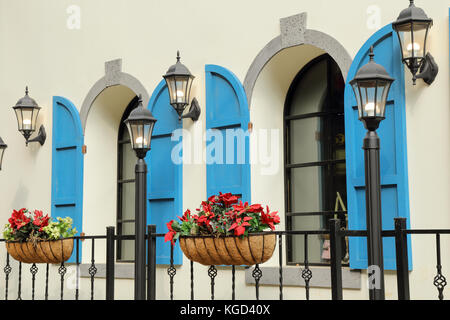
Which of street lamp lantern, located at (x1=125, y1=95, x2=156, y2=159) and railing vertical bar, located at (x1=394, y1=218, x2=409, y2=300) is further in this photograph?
street lamp lantern, located at (x1=125, y1=95, x2=156, y2=159)

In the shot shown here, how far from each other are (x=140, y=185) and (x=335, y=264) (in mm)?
2223

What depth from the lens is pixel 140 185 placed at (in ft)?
22.5

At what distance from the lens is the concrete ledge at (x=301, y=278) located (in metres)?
6.45

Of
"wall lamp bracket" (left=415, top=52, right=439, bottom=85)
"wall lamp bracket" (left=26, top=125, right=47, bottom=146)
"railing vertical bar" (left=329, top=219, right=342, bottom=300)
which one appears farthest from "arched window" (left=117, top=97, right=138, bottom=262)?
"wall lamp bracket" (left=415, top=52, right=439, bottom=85)

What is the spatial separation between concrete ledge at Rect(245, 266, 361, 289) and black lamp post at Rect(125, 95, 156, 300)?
1.14 metres

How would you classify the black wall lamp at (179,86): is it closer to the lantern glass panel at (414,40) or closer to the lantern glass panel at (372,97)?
the lantern glass panel at (414,40)

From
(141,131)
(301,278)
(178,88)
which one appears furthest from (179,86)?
(301,278)

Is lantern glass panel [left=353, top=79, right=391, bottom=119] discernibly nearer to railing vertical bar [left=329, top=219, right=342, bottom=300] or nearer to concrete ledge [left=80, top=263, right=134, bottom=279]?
railing vertical bar [left=329, top=219, right=342, bottom=300]

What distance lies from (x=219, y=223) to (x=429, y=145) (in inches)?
77.3

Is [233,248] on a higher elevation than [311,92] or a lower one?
lower

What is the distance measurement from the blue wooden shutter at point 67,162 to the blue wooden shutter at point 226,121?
241cm

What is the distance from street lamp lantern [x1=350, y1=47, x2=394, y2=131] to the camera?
532 centimetres

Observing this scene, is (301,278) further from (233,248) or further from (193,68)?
(193,68)
